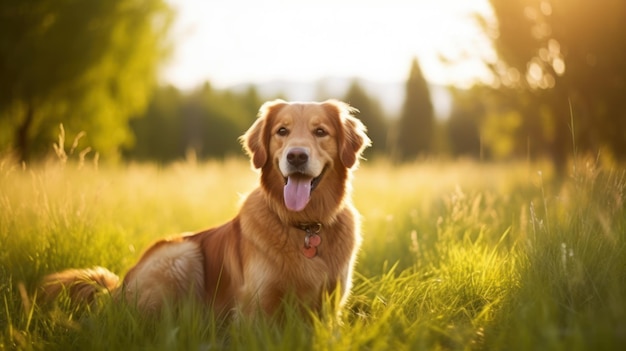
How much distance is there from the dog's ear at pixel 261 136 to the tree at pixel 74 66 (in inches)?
401

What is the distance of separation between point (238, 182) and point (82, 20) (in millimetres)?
A: 6665

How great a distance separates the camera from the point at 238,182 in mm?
9875

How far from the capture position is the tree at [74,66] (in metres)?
12.3

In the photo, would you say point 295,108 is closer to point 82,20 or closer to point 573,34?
point 573,34

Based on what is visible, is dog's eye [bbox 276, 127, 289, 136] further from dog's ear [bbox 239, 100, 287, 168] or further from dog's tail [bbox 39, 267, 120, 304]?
dog's tail [bbox 39, 267, 120, 304]

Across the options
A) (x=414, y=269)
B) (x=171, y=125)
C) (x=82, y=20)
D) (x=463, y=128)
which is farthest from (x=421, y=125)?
Result: (x=414, y=269)

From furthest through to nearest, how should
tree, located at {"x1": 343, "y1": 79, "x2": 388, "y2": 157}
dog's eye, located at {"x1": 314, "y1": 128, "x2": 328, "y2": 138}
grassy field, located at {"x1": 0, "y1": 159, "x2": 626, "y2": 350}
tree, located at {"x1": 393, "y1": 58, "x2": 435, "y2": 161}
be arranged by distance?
tree, located at {"x1": 343, "y1": 79, "x2": 388, "y2": 157}, tree, located at {"x1": 393, "y1": 58, "x2": 435, "y2": 161}, dog's eye, located at {"x1": 314, "y1": 128, "x2": 328, "y2": 138}, grassy field, located at {"x1": 0, "y1": 159, "x2": 626, "y2": 350}

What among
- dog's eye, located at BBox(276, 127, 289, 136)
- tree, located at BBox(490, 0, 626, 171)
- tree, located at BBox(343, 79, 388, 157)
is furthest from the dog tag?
tree, located at BBox(343, 79, 388, 157)

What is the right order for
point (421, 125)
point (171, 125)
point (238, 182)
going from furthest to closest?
point (171, 125)
point (421, 125)
point (238, 182)

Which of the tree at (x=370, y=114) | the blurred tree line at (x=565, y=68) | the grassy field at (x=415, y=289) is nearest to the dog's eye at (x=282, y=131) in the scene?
the grassy field at (x=415, y=289)

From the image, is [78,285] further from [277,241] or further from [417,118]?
[417,118]

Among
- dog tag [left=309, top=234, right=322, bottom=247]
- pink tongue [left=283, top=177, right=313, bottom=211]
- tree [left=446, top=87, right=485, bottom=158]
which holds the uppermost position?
pink tongue [left=283, top=177, right=313, bottom=211]

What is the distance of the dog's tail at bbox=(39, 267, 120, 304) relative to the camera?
3352mm

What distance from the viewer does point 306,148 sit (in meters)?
3.21
